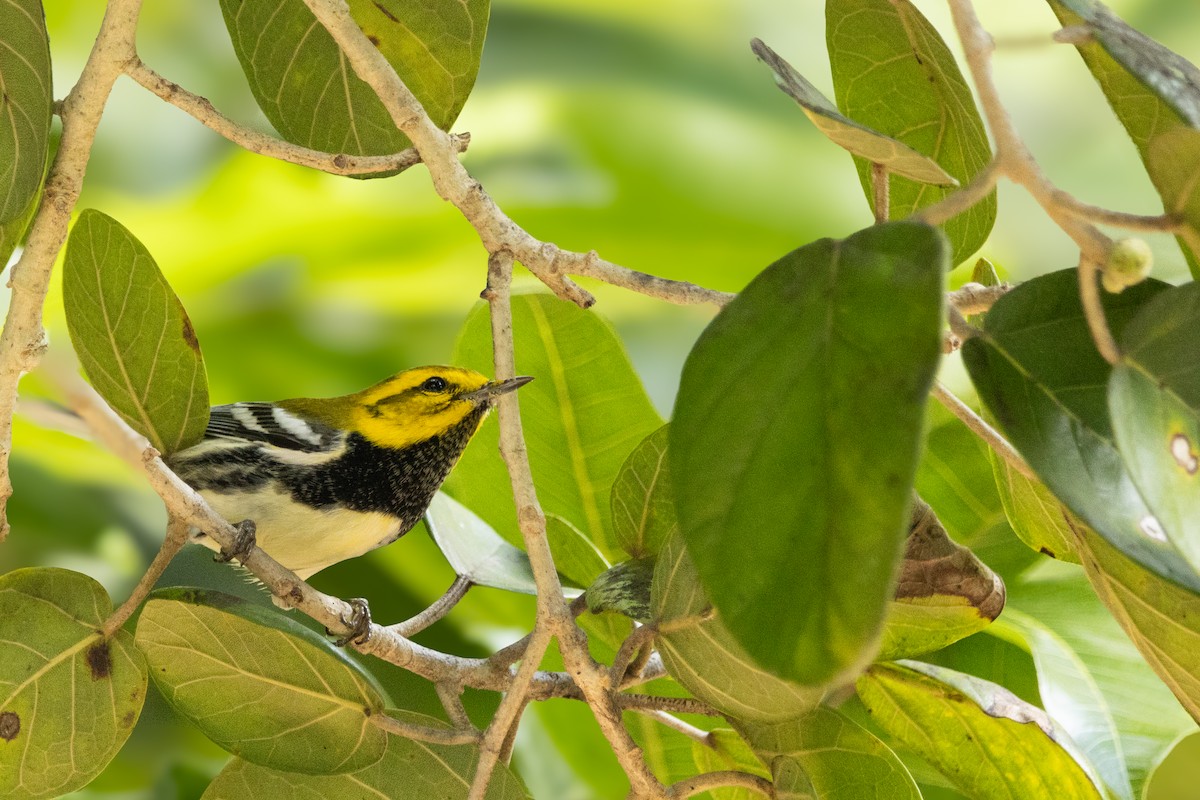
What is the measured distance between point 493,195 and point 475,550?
1.48 m

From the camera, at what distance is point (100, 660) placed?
680mm

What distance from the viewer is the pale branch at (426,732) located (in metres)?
0.67

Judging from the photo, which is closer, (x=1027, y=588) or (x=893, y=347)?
(x=893, y=347)

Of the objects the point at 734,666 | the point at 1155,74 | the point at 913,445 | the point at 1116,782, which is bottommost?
the point at 1116,782

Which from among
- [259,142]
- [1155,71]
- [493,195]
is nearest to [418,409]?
[259,142]

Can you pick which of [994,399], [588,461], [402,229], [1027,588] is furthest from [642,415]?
[402,229]

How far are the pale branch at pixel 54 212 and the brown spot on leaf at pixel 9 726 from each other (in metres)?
0.11

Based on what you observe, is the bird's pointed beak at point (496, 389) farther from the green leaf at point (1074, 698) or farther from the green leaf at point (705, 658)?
the green leaf at point (1074, 698)

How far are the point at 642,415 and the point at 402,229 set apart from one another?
144 centimetres

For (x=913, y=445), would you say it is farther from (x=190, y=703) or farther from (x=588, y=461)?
(x=588, y=461)

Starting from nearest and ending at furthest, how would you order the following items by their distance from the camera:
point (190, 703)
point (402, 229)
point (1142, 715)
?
1. point (190, 703)
2. point (1142, 715)
3. point (402, 229)

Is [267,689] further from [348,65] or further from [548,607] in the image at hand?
[348,65]

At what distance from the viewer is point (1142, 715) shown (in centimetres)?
84

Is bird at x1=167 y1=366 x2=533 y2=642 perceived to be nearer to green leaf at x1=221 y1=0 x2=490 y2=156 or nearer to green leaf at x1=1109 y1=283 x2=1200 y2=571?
green leaf at x1=221 y1=0 x2=490 y2=156
